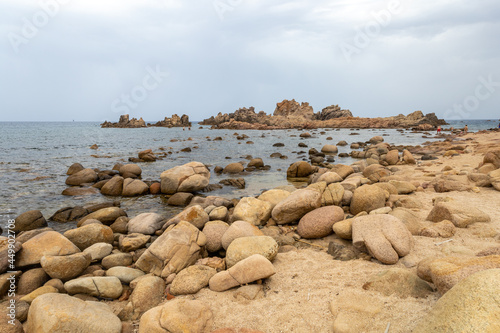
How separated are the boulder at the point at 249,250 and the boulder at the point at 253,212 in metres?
2.20

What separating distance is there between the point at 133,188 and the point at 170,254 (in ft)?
25.9

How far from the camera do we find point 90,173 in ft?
47.8

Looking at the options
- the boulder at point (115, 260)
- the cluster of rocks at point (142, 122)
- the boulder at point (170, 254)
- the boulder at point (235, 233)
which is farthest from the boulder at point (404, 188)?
the cluster of rocks at point (142, 122)

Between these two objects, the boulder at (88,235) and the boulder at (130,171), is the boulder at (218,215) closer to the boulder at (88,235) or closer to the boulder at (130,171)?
the boulder at (88,235)

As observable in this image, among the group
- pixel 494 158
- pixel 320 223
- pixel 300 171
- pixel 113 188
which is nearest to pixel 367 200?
pixel 320 223

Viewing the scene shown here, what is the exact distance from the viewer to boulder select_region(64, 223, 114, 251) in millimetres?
6441

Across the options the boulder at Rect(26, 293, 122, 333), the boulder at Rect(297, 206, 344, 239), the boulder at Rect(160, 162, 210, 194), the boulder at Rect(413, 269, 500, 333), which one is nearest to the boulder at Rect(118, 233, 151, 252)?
the boulder at Rect(26, 293, 122, 333)

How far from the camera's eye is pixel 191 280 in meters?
4.57

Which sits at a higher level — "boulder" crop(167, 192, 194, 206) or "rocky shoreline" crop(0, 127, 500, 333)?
"rocky shoreline" crop(0, 127, 500, 333)

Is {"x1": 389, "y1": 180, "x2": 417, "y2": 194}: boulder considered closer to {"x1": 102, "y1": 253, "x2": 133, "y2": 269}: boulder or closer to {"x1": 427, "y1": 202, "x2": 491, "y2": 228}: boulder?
{"x1": 427, "y1": 202, "x2": 491, "y2": 228}: boulder

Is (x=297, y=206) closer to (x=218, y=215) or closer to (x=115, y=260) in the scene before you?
(x=218, y=215)

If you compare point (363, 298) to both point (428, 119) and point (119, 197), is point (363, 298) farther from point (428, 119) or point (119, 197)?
point (428, 119)

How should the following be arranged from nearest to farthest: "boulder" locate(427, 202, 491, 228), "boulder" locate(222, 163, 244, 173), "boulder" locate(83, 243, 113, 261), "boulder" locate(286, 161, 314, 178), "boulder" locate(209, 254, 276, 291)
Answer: "boulder" locate(209, 254, 276, 291)
"boulder" locate(427, 202, 491, 228)
"boulder" locate(83, 243, 113, 261)
"boulder" locate(286, 161, 314, 178)
"boulder" locate(222, 163, 244, 173)

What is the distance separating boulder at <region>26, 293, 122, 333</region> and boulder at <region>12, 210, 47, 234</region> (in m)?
5.99
